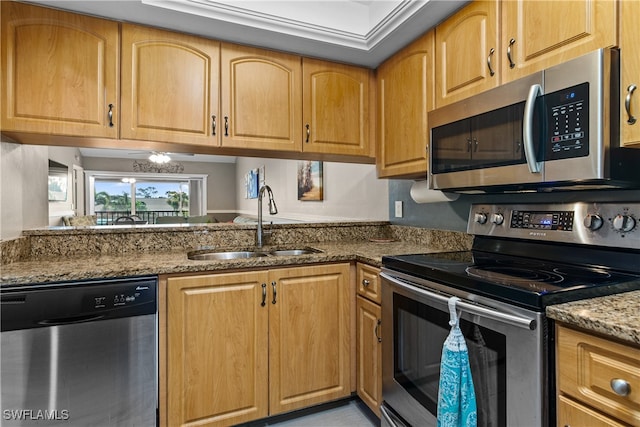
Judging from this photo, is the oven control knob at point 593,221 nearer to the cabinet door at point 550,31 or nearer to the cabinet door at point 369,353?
the cabinet door at point 550,31

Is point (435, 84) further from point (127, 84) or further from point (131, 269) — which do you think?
point (131, 269)

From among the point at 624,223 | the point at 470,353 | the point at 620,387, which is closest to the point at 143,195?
the point at 470,353

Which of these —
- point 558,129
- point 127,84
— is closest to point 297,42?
point 127,84

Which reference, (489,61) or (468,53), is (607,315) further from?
(468,53)

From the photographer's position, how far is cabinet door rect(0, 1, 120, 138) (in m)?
1.50

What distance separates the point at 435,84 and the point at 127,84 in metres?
1.54

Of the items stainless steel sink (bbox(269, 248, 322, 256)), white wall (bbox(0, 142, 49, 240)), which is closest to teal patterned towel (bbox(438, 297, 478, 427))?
stainless steel sink (bbox(269, 248, 322, 256))

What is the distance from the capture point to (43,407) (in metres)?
1.31

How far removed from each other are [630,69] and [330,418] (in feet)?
6.30

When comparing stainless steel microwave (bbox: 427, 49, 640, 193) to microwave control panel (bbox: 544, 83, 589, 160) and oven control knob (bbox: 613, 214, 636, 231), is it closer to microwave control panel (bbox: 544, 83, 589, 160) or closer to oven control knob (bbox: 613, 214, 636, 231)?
microwave control panel (bbox: 544, 83, 589, 160)

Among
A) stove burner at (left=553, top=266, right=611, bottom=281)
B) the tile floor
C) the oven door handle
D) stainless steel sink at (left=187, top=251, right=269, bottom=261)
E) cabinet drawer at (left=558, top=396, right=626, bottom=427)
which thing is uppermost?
stove burner at (left=553, top=266, right=611, bottom=281)

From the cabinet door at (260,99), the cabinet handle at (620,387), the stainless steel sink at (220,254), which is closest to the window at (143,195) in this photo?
the stainless steel sink at (220,254)

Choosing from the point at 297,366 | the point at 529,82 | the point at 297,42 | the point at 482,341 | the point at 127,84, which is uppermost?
the point at 297,42

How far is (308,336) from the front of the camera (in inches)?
69.4
